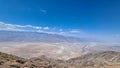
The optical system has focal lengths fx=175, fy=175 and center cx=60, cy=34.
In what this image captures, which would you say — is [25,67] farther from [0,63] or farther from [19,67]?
[0,63]

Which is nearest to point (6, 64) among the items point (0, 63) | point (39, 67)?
point (0, 63)

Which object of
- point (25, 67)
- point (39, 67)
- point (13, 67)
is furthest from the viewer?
point (39, 67)

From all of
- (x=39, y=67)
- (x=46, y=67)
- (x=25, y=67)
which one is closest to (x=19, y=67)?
(x=25, y=67)

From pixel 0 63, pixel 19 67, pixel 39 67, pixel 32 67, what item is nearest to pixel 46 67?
pixel 39 67

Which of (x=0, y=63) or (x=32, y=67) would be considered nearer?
(x=0, y=63)

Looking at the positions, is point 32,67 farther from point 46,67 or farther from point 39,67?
point 46,67

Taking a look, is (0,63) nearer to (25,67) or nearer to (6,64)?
(6,64)

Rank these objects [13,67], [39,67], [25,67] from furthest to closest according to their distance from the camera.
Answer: [39,67], [25,67], [13,67]
